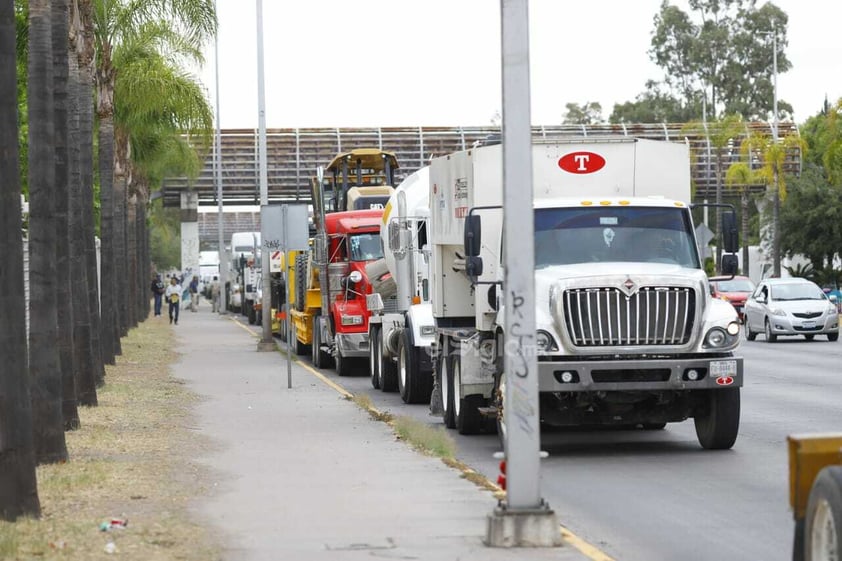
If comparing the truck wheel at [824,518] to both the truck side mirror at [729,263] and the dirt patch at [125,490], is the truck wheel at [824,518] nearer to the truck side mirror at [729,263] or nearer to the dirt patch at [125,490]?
the dirt patch at [125,490]

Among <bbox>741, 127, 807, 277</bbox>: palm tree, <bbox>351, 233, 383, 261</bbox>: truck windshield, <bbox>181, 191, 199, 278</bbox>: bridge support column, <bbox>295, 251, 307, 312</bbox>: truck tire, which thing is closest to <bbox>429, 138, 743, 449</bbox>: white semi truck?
<bbox>351, 233, 383, 261</bbox>: truck windshield

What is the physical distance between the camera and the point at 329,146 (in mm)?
75062

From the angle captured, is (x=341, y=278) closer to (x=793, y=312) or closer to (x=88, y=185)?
(x=88, y=185)

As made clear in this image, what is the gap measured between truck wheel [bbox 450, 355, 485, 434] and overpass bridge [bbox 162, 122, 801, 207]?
54919mm

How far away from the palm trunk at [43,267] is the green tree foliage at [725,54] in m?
81.7

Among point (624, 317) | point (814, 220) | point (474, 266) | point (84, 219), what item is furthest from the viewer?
point (814, 220)

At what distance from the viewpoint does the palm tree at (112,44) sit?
30609mm

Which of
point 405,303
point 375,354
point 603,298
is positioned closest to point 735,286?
point 375,354

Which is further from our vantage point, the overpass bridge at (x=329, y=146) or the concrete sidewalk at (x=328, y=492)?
the overpass bridge at (x=329, y=146)

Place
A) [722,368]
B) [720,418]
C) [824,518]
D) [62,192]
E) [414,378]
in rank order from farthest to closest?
[414,378] → [62,192] → [720,418] → [722,368] → [824,518]

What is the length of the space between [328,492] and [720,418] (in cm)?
499

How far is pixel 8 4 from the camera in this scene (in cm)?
1133

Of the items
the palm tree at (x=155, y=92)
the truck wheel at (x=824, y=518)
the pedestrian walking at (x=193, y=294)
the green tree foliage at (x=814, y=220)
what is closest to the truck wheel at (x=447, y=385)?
the truck wheel at (x=824, y=518)

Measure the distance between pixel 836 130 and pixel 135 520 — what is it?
5214cm
